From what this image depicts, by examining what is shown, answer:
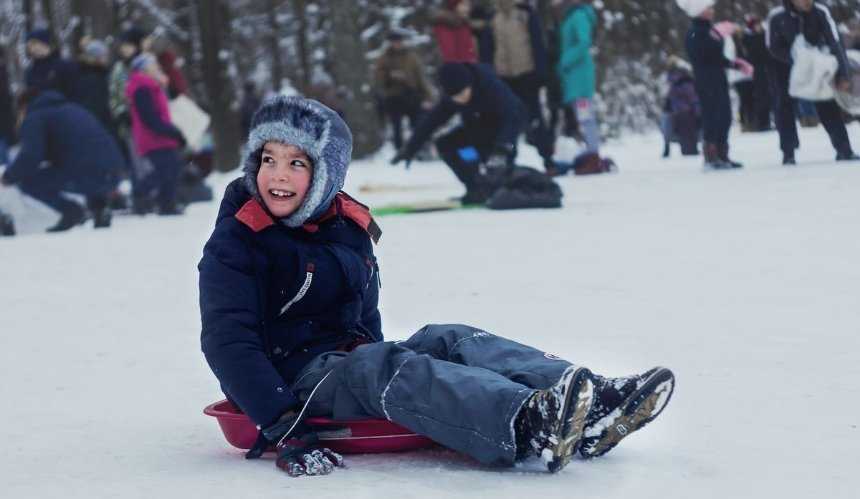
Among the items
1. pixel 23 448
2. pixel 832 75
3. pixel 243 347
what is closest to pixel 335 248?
pixel 243 347

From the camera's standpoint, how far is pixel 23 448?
3727 mm

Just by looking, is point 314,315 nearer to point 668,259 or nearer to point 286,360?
point 286,360

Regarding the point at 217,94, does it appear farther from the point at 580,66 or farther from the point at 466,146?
the point at 466,146

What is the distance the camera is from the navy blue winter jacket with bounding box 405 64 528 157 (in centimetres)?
1071

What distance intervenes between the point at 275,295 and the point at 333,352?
19 cm

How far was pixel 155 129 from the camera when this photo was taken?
1172cm

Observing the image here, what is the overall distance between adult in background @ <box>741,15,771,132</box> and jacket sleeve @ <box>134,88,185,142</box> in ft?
23.2

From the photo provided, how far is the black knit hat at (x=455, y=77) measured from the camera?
1053 centimetres

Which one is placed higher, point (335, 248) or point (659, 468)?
point (335, 248)

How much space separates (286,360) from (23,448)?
2.49 feet

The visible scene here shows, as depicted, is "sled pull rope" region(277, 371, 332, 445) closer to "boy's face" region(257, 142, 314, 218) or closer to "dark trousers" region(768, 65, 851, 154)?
"boy's face" region(257, 142, 314, 218)

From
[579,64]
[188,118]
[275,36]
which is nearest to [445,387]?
[188,118]

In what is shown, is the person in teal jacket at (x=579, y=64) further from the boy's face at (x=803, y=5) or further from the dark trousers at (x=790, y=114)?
the boy's face at (x=803, y=5)

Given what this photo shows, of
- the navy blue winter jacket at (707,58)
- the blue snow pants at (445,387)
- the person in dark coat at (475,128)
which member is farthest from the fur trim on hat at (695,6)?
the blue snow pants at (445,387)
